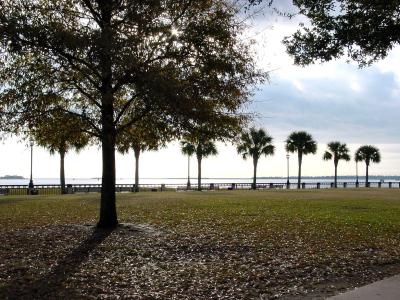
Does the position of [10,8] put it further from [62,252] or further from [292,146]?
[292,146]

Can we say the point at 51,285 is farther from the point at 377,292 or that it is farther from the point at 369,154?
the point at 369,154

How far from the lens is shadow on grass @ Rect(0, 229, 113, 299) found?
750 centimetres

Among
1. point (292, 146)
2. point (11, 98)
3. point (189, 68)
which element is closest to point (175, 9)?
point (189, 68)

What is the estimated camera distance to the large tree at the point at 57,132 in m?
13.7

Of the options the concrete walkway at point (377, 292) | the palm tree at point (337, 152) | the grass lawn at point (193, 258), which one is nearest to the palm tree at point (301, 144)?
the palm tree at point (337, 152)

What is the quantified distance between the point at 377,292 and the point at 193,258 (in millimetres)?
4324

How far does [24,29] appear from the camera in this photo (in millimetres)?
11398

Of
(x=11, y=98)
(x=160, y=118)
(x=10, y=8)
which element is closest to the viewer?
(x=10, y=8)

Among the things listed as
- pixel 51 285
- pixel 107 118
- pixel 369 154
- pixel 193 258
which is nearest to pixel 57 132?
pixel 107 118

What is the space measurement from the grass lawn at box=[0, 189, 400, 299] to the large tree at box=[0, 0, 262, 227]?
252 centimetres

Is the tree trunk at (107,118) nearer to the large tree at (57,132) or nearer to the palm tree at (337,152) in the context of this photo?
the large tree at (57,132)

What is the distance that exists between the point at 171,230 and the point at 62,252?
4410 millimetres

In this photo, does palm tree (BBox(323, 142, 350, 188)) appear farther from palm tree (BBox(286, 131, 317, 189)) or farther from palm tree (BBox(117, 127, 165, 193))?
palm tree (BBox(117, 127, 165, 193))

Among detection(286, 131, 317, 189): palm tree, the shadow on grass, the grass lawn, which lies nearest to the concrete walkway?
the grass lawn
